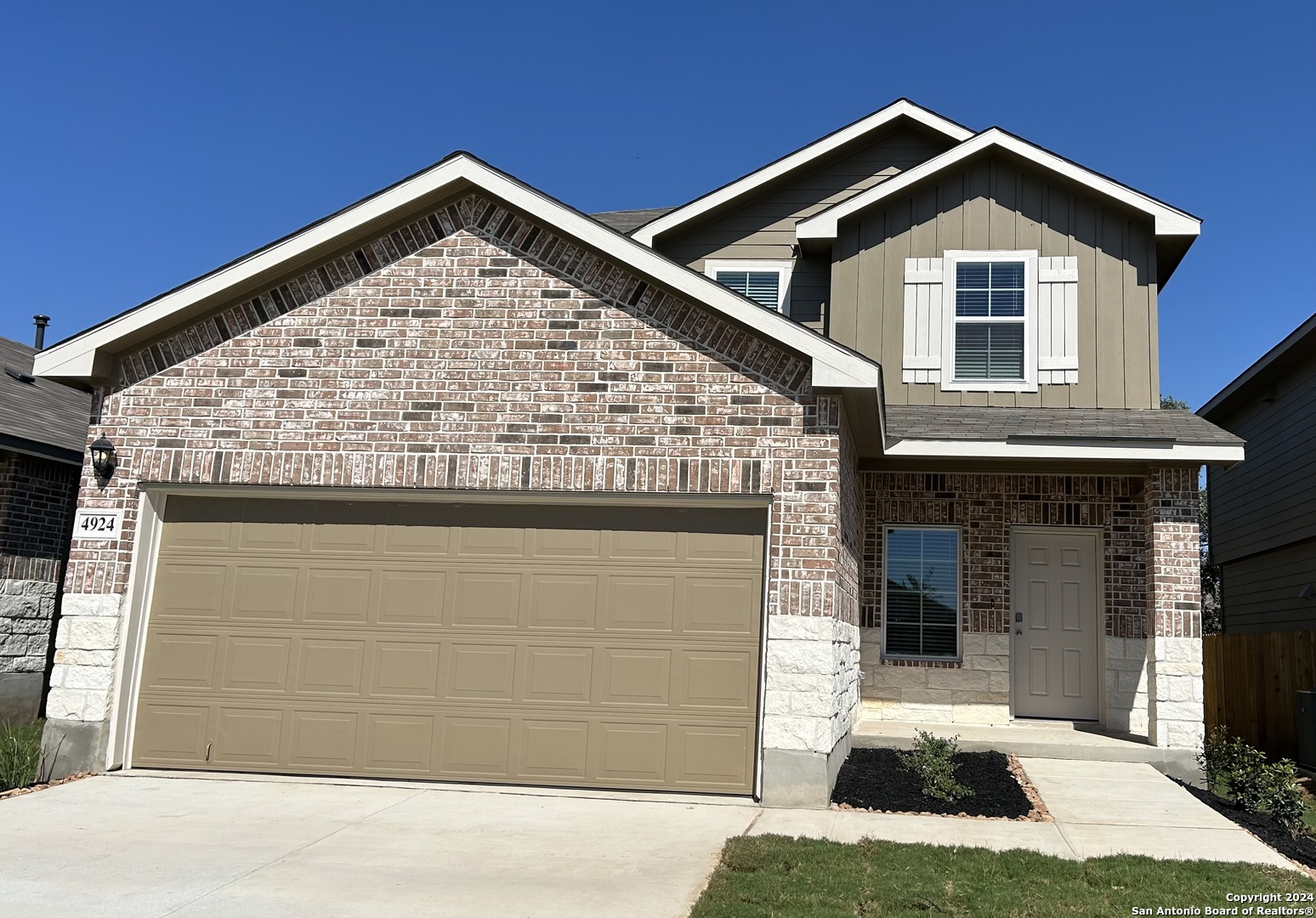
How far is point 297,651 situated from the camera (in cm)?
951

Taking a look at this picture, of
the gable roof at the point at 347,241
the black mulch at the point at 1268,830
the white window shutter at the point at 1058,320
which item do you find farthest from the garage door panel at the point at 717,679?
the white window shutter at the point at 1058,320

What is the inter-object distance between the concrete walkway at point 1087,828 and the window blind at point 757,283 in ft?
22.7

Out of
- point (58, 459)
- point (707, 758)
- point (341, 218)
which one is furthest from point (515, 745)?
point (58, 459)

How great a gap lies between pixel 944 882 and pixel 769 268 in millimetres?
9228

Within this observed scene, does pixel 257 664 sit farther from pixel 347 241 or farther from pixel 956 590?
pixel 956 590

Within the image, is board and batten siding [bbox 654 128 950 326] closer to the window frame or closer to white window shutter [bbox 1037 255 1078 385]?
white window shutter [bbox 1037 255 1078 385]

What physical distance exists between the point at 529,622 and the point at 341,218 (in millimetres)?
3805

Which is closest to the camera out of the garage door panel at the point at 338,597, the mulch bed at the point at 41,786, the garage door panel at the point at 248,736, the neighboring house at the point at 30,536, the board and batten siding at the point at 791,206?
the mulch bed at the point at 41,786

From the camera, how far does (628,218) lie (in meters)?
16.6

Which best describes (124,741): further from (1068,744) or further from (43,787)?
(1068,744)

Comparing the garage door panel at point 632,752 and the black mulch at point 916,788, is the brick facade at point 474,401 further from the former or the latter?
the garage door panel at point 632,752

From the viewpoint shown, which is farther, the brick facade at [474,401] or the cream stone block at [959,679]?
the cream stone block at [959,679]

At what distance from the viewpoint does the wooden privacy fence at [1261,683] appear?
13.0 meters

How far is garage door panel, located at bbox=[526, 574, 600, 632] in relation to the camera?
30.7ft
